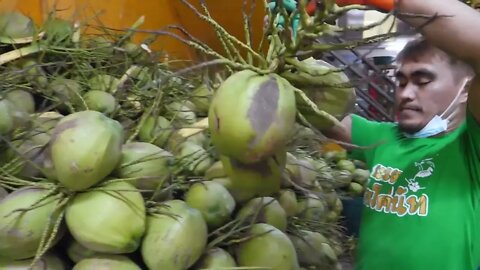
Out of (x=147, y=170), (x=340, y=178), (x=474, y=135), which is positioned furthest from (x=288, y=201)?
(x=340, y=178)

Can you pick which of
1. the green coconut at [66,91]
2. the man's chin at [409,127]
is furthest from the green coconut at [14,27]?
the man's chin at [409,127]

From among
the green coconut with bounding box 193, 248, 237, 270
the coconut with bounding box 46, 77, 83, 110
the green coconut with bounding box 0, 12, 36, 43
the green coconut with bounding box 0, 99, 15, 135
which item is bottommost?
the green coconut with bounding box 193, 248, 237, 270

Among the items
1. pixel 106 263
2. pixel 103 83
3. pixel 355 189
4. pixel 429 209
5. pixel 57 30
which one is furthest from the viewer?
pixel 355 189

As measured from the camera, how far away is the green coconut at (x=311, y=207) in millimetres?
1223

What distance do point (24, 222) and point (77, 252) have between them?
0.28ft

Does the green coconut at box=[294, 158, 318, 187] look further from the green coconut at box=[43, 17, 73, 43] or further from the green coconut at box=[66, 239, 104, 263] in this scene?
the green coconut at box=[43, 17, 73, 43]

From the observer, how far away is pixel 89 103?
110cm

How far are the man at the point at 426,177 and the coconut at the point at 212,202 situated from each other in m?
0.60

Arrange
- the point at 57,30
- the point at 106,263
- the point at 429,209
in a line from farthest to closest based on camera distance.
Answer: the point at 429,209 → the point at 57,30 → the point at 106,263

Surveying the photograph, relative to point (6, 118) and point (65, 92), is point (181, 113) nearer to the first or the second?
point (65, 92)

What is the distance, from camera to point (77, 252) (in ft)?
2.82

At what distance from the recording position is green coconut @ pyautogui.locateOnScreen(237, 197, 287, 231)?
0.96m

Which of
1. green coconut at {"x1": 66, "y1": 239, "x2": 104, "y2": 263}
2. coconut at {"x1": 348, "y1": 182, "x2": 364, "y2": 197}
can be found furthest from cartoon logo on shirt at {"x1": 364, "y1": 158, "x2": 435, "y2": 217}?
green coconut at {"x1": 66, "y1": 239, "x2": 104, "y2": 263}

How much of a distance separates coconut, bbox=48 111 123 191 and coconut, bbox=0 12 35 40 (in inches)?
18.8
